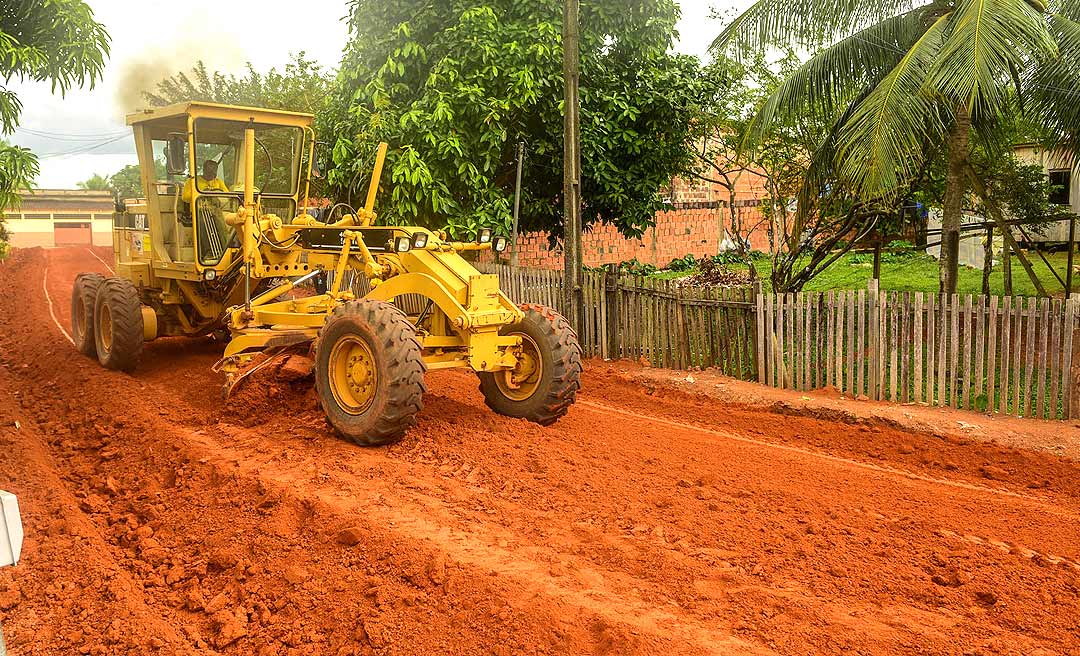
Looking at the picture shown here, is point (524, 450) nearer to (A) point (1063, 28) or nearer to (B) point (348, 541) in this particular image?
(B) point (348, 541)

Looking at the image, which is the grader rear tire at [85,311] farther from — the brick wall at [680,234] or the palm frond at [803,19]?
the brick wall at [680,234]

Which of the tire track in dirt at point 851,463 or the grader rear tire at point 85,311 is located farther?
the grader rear tire at point 85,311

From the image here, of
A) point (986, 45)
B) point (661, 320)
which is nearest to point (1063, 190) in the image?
point (986, 45)

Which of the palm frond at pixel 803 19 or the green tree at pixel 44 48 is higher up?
the palm frond at pixel 803 19

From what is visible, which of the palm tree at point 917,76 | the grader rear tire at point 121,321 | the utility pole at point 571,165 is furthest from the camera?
the utility pole at point 571,165

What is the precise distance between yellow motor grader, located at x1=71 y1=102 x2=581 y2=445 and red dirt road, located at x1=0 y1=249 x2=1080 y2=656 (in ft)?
1.42

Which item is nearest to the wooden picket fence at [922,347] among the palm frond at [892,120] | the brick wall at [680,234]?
the palm frond at [892,120]

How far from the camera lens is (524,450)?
713 cm

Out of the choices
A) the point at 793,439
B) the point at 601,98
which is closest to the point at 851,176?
the point at 793,439

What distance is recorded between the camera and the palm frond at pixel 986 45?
906 cm

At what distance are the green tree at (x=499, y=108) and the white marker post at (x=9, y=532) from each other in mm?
10960

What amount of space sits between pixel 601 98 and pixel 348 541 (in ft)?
33.3

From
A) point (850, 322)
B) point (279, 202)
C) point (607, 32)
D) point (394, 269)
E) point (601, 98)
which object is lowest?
point (850, 322)

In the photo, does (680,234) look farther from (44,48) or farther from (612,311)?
(44,48)
